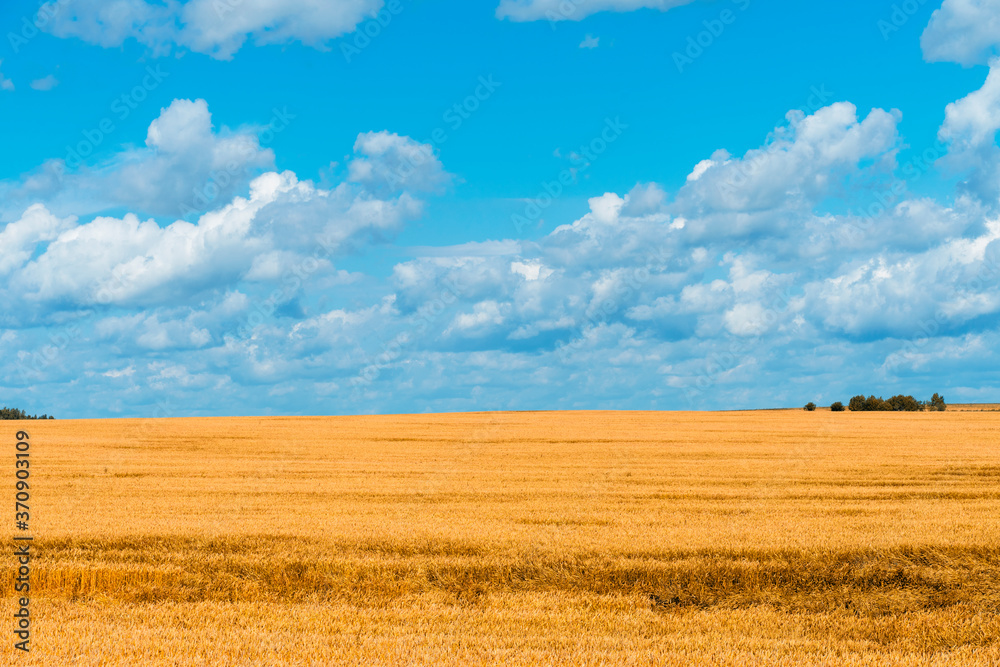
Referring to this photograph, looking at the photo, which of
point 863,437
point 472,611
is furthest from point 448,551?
point 863,437

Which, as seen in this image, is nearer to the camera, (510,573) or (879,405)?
(510,573)

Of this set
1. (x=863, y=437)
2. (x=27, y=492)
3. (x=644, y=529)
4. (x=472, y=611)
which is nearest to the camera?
(x=472, y=611)

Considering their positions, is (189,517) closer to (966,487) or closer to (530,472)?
(530,472)

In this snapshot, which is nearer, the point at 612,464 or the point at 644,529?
the point at 644,529

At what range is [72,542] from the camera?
41.8ft

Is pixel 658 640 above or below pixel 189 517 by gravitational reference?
below

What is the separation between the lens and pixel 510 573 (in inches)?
453

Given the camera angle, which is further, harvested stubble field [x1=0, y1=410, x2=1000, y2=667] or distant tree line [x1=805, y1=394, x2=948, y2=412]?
distant tree line [x1=805, y1=394, x2=948, y2=412]

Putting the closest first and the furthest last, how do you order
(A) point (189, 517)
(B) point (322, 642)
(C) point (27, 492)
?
(B) point (322, 642) → (A) point (189, 517) → (C) point (27, 492)

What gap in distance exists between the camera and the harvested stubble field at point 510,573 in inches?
348

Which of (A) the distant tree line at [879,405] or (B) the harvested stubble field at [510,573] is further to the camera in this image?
(A) the distant tree line at [879,405]

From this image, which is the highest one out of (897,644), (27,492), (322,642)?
(27,492)

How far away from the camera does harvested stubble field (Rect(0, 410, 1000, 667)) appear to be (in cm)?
885

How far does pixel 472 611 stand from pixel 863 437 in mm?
37409
